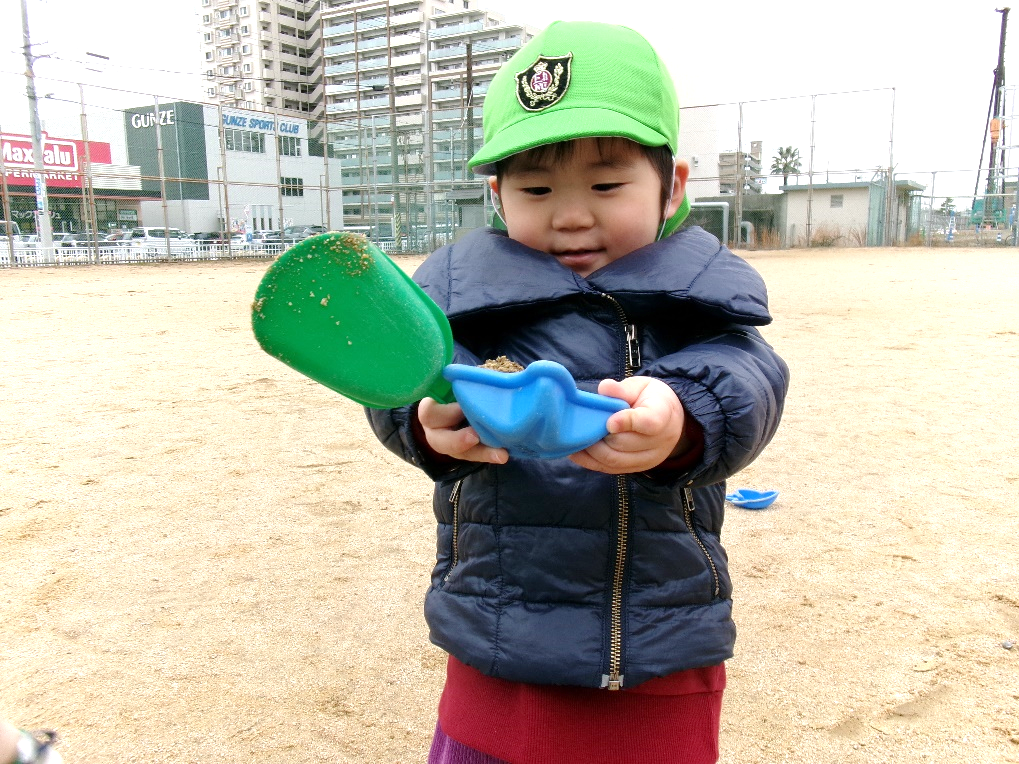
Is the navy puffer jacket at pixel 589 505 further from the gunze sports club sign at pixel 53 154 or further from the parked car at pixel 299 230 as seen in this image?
the parked car at pixel 299 230

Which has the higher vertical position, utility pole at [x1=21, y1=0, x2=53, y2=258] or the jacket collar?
utility pole at [x1=21, y1=0, x2=53, y2=258]

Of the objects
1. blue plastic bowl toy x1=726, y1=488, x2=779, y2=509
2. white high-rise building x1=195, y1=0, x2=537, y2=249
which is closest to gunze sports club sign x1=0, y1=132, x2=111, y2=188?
blue plastic bowl toy x1=726, y1=488, x2=779, y2=509

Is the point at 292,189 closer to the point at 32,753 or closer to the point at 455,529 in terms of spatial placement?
the point at 455,529

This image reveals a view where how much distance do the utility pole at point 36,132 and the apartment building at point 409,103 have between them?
6.96m

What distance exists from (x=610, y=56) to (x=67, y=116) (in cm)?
1901

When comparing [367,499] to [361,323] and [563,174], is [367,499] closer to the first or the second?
[563,174]

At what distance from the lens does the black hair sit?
1050 mm

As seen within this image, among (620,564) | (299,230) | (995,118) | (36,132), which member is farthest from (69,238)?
(995,118)

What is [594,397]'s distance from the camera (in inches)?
29.0

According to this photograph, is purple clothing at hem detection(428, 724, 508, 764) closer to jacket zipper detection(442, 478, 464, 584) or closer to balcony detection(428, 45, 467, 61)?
jacket zipper detection(442, 478, 464, 584)

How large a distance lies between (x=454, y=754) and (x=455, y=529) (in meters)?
0.30

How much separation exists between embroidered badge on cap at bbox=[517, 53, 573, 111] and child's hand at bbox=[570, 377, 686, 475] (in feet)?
1.46

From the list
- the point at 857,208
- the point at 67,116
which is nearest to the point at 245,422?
the point at 67,116

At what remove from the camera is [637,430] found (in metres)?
0.76
